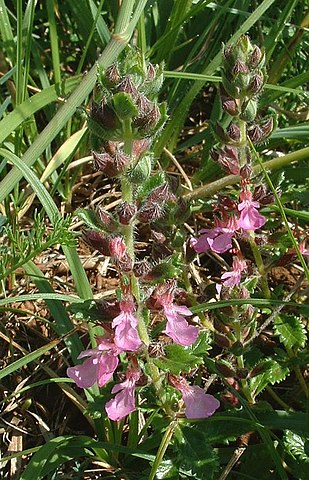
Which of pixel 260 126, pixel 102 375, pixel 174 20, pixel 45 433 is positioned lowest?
pixel 45 433

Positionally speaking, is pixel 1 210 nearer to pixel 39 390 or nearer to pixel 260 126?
pixel 39 390

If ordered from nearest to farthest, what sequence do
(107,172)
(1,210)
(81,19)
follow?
(107,172) → (1,210) → (81,19)

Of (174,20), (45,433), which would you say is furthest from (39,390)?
(174,20)

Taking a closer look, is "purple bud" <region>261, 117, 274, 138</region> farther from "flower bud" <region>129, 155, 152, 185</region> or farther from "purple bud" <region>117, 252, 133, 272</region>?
"purple bud" <region>117, 252, 133, 272</region>

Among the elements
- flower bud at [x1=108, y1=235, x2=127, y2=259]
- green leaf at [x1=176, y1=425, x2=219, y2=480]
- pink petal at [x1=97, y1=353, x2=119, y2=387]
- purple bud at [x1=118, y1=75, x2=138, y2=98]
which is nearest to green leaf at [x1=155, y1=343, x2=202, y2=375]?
pink petal at [x1=97, y1=353, x2=119, y2=387]

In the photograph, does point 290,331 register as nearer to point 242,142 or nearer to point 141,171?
point 242,142

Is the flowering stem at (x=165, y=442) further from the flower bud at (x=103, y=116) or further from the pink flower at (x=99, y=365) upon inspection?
the flower bud at (x=103, y=116)
